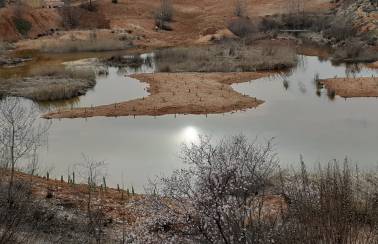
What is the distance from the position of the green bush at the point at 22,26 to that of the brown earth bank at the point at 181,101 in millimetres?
36178

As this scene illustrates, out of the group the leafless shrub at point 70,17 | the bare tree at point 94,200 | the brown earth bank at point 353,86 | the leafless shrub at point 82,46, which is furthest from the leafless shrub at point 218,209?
the leafless shrub at point 70,17

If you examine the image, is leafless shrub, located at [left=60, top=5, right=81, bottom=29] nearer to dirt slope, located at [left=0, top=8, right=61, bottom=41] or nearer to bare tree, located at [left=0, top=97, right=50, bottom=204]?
dirt slope, located at [left=0, top=8, right=61, bottom=41]

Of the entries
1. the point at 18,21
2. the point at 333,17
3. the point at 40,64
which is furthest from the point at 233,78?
the point at 18,21

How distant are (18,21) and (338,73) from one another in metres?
45.2

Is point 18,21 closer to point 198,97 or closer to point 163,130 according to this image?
point 198,97

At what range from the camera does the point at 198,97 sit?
32375 mm

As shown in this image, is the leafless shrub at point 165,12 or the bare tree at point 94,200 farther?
the leafless shrub at point 165,12

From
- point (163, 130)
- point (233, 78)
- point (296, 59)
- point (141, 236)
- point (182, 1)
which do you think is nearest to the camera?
point (141, 236)

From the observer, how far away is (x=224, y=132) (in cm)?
2512

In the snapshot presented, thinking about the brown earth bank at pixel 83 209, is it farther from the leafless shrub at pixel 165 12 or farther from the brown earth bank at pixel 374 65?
the leafless shrub at pixel 165 12

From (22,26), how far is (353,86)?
159 feet

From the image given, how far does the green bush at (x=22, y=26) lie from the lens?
6788 cm

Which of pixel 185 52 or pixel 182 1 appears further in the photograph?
pixel 182 1

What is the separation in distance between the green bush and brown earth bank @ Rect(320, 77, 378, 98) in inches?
1758
